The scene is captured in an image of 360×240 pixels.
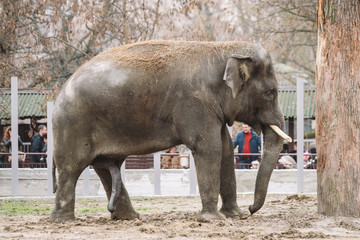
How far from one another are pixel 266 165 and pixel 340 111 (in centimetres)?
110

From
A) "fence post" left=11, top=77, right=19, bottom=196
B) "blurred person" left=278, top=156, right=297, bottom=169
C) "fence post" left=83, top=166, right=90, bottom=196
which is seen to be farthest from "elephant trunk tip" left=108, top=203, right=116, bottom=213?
"blurred person" left=278, top=156, right=297, bottom=169

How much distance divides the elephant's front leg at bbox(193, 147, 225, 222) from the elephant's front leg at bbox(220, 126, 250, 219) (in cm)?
62

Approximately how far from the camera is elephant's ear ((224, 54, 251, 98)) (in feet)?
29.0

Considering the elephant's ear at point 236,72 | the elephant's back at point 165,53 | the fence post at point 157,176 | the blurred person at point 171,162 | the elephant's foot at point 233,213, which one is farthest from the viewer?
the blurred person at point 171,162

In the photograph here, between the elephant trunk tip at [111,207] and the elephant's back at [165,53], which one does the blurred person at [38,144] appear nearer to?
the elephant's back at [165,53]

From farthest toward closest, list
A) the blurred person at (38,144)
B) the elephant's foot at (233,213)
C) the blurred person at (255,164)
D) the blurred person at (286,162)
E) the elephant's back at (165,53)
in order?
the blurred person at (286,162) → the blurred person at (38,144) → the blurred person at (255,164) → the elephant's foot at (233,213) → the elephant's back at (165,53)

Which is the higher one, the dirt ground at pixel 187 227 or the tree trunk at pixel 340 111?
the tree trunk at pixel 340 111

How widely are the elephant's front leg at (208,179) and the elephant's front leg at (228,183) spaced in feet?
2.05

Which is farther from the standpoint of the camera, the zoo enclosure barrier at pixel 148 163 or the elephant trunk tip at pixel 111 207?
the zoo enclosure barrier at pixel 148 163

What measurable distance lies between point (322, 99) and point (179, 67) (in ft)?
6.15

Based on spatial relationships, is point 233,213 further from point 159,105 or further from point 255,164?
point 255,164

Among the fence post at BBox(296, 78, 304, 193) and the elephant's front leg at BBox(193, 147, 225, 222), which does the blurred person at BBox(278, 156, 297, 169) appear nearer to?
the fence post at BBox(296, 78, 304, 193)

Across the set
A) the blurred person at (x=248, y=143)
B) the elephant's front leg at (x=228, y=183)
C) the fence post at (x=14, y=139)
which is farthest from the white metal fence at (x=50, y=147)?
the elephant's front leg at (x=228, y=183)

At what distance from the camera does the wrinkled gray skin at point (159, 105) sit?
8.87 metres
